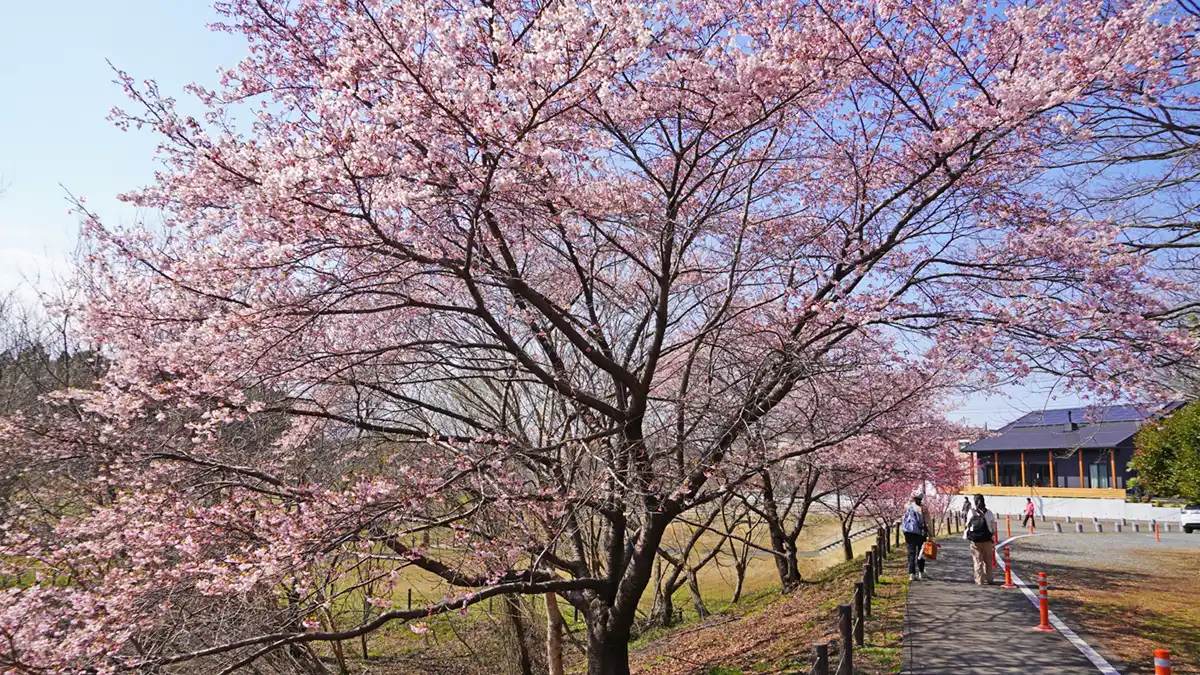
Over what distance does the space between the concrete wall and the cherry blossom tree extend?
103 ft

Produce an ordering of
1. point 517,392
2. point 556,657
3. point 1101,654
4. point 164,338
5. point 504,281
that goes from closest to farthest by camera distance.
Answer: point 504,281 → point 1101,654 → point 164,338 → point 556,657 → point 517,392

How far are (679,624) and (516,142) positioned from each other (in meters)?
15.1

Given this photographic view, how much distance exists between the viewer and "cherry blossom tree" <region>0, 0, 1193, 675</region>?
5941mm

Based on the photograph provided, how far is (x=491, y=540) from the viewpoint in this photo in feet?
25.0

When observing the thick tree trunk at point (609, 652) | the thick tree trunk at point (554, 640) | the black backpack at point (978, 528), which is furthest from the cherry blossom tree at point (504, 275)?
the black backpack at point (978, 528)

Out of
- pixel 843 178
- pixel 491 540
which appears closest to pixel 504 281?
pixel 491 540

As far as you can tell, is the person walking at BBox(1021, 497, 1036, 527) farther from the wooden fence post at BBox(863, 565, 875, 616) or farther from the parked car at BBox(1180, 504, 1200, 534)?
the wooden fence post at BBox(863, 565, 875, 616)

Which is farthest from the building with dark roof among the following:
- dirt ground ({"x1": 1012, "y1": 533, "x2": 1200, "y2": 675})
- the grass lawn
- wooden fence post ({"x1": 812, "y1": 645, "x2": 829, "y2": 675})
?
wooden fence post ({"x1": 812, "y1": 645, "x2": 829, "y2": 675})

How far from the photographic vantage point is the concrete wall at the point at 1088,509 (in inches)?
1286

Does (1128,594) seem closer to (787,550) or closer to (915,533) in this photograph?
(915,533)

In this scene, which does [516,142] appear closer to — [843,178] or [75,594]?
[843,178]

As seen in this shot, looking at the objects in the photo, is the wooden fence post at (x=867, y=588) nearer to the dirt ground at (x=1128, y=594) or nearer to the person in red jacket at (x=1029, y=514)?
the dirt ground at (x=1128, y=594)

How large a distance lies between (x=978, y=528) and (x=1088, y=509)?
1161 inches

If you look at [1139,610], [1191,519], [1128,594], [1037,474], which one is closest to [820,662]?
[1139,610]
